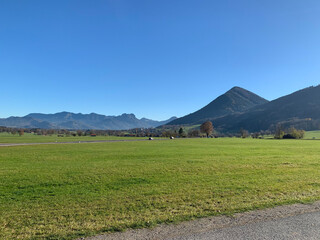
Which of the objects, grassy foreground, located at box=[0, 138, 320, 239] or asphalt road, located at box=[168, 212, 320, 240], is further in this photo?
grassy foreground, located at box=[0, 138, 320, 239]

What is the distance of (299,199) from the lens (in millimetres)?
9516

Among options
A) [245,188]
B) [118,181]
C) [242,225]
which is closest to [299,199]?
Answer: [245,188]

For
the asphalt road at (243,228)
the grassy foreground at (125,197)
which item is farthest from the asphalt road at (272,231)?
the grassy foreground at (125,197)

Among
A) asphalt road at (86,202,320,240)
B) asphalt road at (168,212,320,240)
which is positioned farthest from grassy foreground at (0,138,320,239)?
asphalt road at (168,212,320,240)

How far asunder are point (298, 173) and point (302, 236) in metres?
11.4

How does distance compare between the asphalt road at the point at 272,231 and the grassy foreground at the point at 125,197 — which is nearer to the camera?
the asphalt road at the point at 272,231

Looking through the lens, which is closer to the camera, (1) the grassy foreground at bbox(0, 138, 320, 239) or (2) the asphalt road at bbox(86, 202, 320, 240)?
(2) the asphalt road at bbox(86, 202, 320, 240)

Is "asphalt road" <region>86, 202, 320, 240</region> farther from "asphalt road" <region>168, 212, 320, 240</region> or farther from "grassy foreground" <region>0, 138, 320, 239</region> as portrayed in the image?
"grassy foreground" <region>0, 138, 320, 239</region>

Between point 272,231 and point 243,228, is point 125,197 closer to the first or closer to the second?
point 243,228

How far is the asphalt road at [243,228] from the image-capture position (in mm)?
6191

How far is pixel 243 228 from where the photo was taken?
6.72 m

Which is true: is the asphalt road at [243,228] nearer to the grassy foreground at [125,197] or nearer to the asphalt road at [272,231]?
the asphalt road at [272,231]

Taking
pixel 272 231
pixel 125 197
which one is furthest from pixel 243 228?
pixel 125 197

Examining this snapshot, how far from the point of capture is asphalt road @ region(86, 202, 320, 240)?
619 cm
